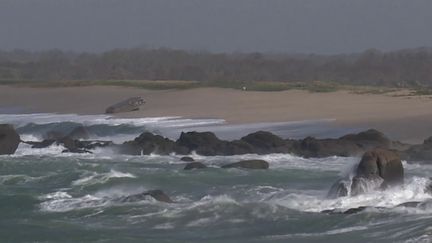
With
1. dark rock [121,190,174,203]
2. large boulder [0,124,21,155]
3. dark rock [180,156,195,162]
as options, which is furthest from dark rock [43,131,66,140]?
dark rock [121,190,174,203]

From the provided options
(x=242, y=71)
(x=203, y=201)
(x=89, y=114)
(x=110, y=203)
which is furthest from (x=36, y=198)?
(x=242, y=71)

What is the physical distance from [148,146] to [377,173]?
1347 centimetres

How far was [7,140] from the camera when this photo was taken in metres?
36.5

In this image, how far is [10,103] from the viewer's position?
70250 millimetres

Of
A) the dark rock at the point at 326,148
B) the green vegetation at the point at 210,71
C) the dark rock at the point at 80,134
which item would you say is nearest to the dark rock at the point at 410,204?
the dark rock at the point at 326,148

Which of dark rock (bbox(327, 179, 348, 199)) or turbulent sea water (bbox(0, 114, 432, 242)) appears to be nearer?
turbulent sea water (bbox(0, 114, 432, 242))

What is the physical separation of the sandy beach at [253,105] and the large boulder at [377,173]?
12043mm

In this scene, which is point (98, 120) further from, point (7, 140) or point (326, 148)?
point (326, 148)

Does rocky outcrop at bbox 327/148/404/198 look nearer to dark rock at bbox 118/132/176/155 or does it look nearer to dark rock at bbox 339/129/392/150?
dark rock at bbox 339/129/392/150

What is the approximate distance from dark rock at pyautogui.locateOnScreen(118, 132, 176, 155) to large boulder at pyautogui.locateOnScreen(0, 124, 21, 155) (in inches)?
125

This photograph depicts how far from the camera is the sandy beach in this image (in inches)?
1583

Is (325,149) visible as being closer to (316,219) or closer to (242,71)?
(316,219)

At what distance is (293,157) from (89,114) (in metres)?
24.9

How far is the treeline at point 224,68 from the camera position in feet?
285
